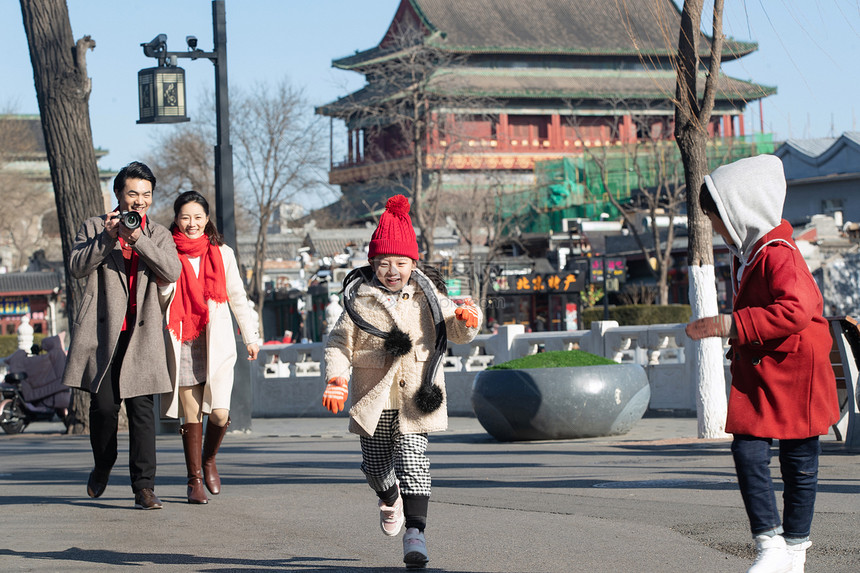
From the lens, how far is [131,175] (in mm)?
7133

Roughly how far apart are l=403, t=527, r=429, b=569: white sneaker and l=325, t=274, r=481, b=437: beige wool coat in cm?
46

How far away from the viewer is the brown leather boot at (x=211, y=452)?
7488 mm

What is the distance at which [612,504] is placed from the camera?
712 centimetres

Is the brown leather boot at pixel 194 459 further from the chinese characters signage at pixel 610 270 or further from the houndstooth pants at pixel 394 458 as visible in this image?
the chinese characters signage at pixel 610 270

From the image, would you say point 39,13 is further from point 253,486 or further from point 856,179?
point 856,179

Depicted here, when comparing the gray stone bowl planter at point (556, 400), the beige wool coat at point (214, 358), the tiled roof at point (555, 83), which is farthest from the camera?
the tiled roof at point (555, 83)

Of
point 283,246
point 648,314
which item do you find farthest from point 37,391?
point 283,246

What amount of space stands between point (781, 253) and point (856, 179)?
150 feet

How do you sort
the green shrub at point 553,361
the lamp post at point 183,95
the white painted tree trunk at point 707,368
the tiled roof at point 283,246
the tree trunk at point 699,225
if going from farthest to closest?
the tiled roof at point 283,246 < the lamp post at point 183,95 < the green shrub at point 553,361 < the white painted tree trunk at point 707,368 < the tree trunk at point 699,225

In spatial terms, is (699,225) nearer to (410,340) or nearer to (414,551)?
(410,340)

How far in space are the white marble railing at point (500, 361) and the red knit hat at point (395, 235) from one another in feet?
36.8

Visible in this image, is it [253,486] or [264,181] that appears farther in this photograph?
[264,181]

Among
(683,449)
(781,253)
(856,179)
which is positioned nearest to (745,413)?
(781,253)

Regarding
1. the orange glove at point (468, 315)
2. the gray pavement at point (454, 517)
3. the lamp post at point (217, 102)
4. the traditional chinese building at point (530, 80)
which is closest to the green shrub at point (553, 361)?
the gray pavement at point (454, 517)
